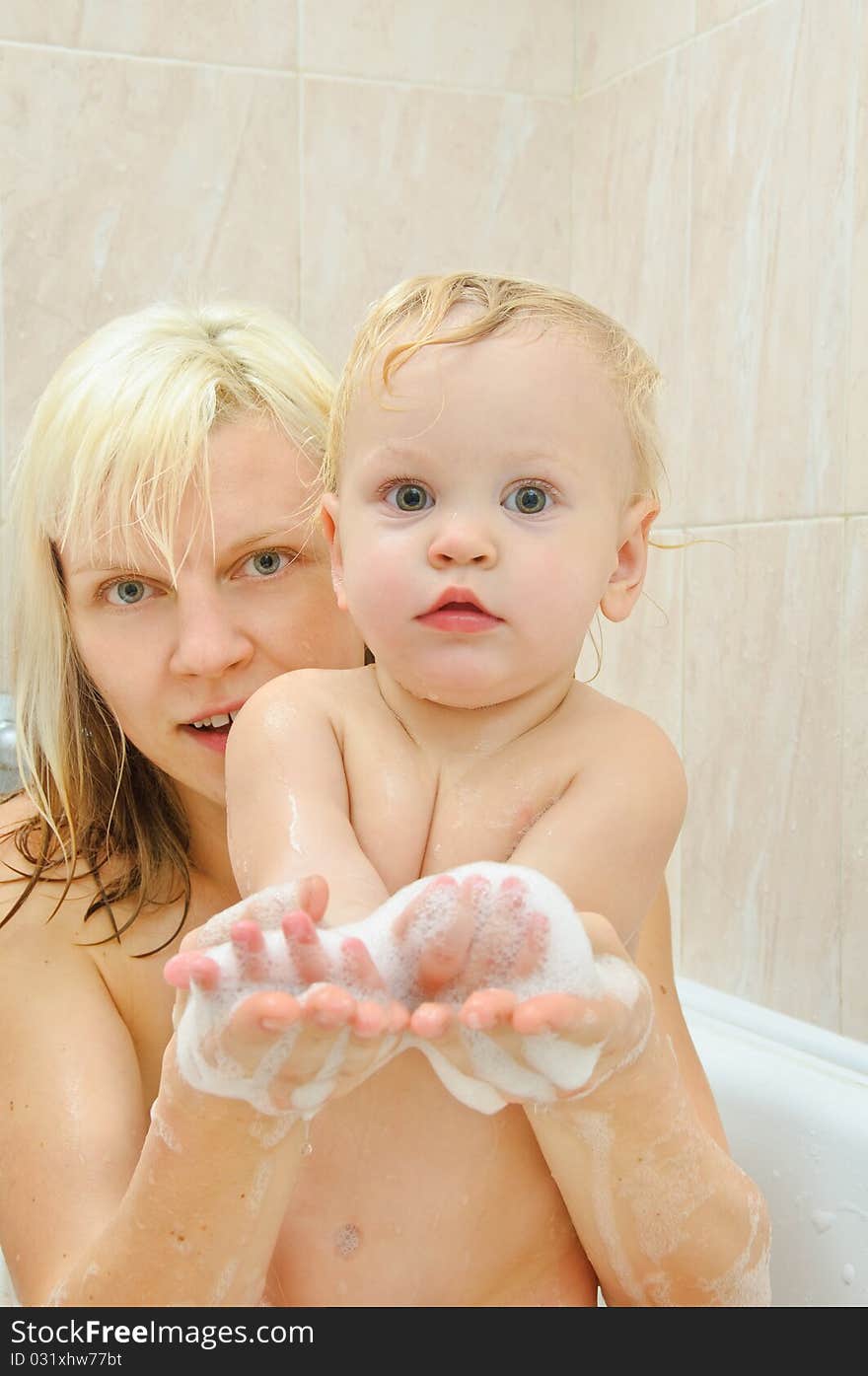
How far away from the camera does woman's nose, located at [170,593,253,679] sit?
3.76ft

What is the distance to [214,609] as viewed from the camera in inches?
46.2

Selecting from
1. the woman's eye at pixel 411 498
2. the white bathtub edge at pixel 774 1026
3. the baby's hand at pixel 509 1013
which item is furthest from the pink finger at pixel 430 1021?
the white bathtub edge at pixel 774 1026

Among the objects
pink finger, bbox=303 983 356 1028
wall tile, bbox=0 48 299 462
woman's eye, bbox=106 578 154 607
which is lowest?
pink finger, bbox=303 983 356 1028

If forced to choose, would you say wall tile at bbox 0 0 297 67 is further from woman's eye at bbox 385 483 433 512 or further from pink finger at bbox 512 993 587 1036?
pink finger at bbox 512 993 587 1036

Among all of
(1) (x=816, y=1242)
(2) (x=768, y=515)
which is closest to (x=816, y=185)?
(2) (x=768, y=515)

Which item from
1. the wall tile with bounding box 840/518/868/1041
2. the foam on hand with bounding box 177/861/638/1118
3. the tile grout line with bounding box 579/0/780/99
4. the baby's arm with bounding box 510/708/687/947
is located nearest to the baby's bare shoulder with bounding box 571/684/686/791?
the baby's arm with bounding box 510/708/687/947

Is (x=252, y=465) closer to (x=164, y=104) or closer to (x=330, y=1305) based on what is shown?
(x=330, y=1305)

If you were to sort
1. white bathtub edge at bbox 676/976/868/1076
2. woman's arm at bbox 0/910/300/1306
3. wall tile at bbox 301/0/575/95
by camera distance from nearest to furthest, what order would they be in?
woman's arm at bbox 0/910/300/1306, white bathtub edge at bbox 676/976/868/1076, wall tile at bbox 301/0/575/95

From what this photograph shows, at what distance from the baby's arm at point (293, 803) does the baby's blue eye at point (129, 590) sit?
0.76 feet

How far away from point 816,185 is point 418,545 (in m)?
1.05

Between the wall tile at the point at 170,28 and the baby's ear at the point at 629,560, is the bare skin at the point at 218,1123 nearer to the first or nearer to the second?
the baby's ear at the point at 629,560

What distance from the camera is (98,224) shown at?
2123 millimetres

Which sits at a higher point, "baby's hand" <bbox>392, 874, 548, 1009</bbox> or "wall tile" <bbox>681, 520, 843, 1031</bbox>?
"baby's hand" <bbox>392, 874, 548, 1009</bbox>

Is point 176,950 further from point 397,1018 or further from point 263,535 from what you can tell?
point 397,1018
